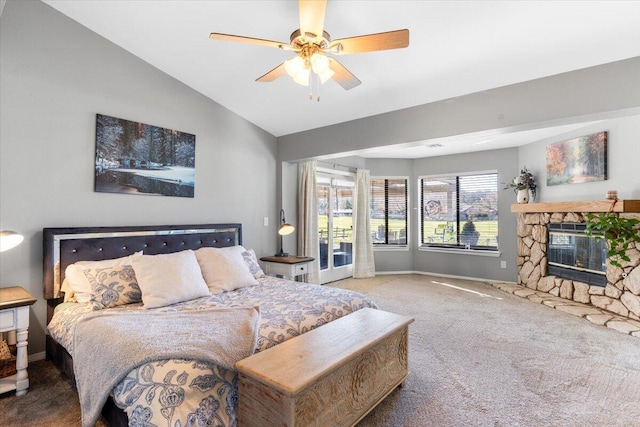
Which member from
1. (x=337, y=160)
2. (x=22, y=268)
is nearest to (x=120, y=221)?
(x=22, y=268)

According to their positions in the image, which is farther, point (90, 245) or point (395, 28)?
point (90, 245)

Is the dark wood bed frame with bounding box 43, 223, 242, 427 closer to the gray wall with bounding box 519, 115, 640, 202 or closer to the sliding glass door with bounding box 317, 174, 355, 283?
the sliding glass door with bounding box 317, 174, 355, 283

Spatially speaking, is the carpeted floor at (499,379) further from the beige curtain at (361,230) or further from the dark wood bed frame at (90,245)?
the beige curtain at (361,230)

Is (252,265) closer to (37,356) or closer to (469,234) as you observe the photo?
(37,356)

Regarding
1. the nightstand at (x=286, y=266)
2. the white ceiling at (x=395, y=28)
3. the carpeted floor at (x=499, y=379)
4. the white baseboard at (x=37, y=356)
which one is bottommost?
the carpeted floor at (x=499, y=379)

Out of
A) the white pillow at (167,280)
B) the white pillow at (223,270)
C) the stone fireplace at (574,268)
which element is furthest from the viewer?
the stone fireplace at (574,268)

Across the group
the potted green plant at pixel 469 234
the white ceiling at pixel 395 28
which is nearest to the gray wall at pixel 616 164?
the potted green plant at pixel 469 234

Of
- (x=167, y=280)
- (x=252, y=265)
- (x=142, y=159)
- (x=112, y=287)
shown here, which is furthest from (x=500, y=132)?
(x=112, y=287)

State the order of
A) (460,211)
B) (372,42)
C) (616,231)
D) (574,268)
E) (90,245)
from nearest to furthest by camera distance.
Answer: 1. (372,42)
2. (90,245)
3. (616,231)
4. (574,268)
5. (460,211)

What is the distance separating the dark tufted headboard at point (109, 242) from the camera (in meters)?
2.72

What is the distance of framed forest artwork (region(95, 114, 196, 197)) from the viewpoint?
308 cm

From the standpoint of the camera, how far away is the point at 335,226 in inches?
239

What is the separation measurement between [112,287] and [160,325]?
942 mm

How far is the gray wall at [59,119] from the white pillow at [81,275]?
0.35 metres
